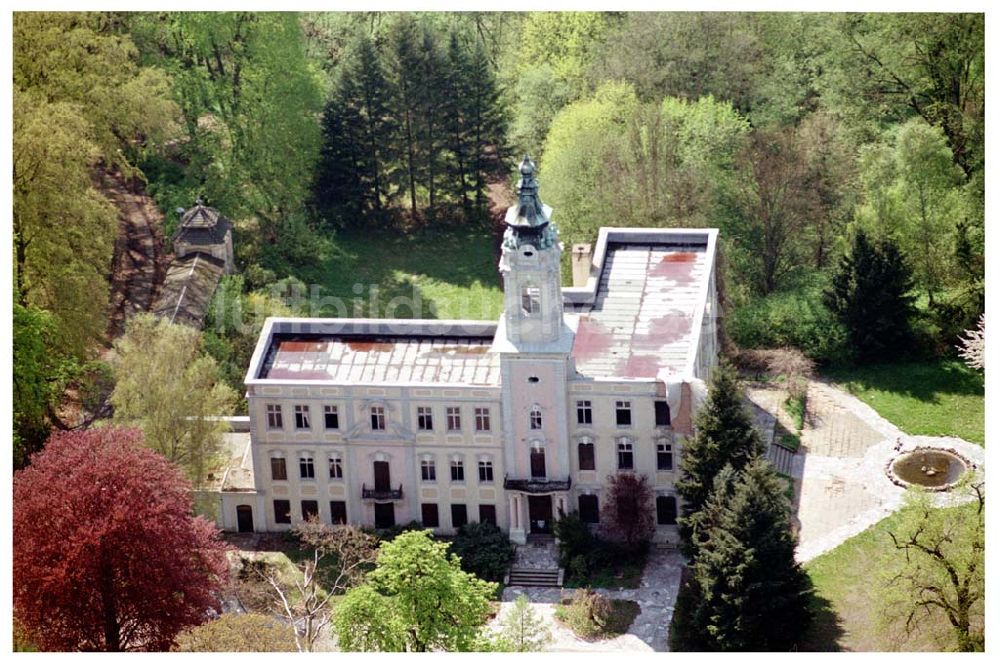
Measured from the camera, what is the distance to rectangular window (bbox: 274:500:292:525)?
302 feet

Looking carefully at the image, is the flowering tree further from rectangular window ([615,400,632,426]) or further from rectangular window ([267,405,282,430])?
rectangular window ([267,405,282,430])

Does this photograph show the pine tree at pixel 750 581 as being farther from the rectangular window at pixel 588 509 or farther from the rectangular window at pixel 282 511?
the rectangular window at pixel 282 511

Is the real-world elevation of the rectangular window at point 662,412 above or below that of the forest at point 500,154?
below

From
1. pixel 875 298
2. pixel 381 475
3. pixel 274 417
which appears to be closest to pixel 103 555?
pixel 274 417

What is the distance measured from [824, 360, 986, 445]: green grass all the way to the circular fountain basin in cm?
173

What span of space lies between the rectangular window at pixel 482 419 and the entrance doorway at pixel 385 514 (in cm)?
550

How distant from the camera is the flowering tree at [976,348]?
9450cm

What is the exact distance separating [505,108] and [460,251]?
10331mm

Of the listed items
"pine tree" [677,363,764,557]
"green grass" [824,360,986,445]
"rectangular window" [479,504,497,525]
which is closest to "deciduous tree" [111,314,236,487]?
"rectangular window" [479,504,497,525]

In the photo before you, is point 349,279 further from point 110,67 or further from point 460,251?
point 110,67

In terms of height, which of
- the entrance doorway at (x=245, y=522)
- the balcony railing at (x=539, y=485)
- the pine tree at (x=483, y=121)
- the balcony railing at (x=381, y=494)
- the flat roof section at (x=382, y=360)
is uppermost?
the pine tree at (x=483, y=121)

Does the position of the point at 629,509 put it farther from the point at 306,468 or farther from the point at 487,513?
the point at 306,468

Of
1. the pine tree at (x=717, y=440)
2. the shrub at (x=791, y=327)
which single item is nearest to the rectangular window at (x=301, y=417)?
the pine tree at (x=717, y=440)

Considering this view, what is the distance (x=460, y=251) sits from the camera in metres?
119
